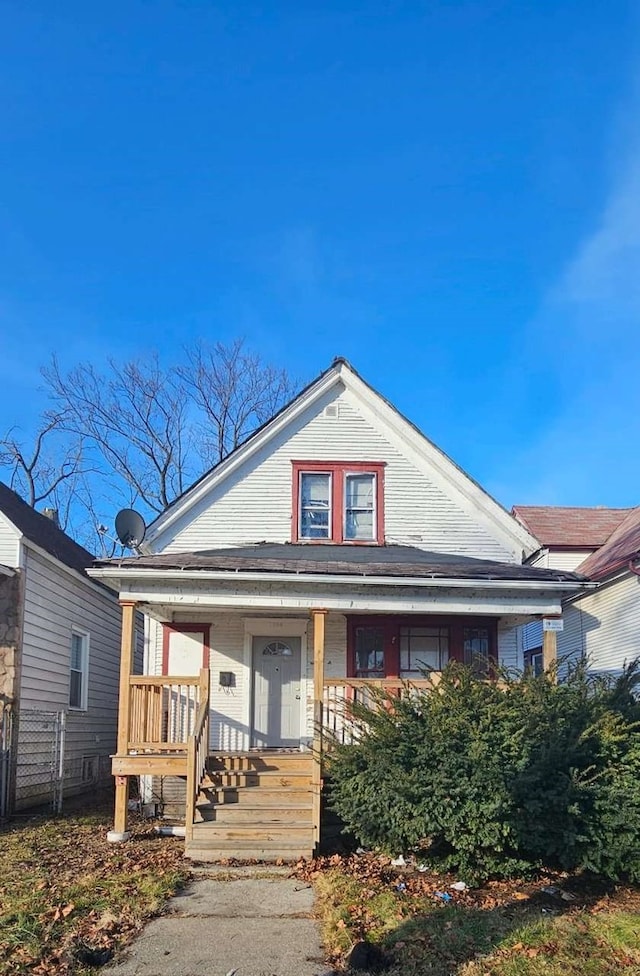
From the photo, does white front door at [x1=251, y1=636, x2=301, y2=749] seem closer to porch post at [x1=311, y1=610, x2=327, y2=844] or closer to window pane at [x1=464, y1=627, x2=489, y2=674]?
window pane at [x1=464, y1=627, x2=489, y2=674]

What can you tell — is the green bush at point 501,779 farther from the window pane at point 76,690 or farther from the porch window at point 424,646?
the window pane at point 76,690

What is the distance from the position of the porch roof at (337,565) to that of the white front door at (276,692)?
1.81 m

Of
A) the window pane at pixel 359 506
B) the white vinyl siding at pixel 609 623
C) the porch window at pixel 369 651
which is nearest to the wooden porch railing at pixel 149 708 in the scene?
the porch window at pixel 369 651

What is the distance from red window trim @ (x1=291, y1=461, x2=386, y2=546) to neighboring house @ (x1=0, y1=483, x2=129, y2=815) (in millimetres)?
3890

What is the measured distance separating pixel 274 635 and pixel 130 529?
9.55 ft

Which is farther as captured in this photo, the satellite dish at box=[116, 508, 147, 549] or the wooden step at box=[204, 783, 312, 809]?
the satellite dish at box=[116, 508, 147, 549]

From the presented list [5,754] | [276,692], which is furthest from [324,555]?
[5,754]

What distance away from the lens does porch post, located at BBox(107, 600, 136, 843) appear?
1034cm

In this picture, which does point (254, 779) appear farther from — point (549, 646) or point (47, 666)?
point (47, 666)

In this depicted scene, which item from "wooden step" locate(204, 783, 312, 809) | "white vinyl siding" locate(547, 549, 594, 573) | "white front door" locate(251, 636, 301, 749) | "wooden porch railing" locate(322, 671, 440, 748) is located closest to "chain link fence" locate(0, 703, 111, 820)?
"white front door" locate(251, 636, 301, 749)

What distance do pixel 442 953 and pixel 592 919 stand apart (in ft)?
5.04

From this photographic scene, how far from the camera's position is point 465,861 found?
26.7ft

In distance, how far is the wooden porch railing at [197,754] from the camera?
31.6 ft

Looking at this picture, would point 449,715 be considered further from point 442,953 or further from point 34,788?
point 34,788
